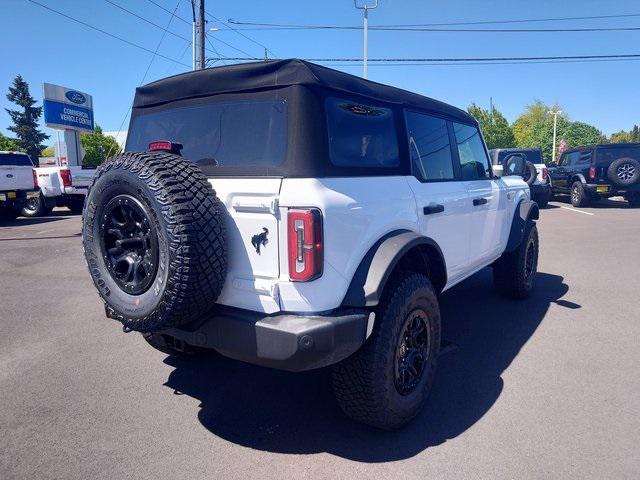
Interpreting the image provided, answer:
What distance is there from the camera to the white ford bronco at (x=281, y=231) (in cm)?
228

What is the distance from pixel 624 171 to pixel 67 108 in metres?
21.6

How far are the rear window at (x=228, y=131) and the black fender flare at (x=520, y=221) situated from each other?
10.7 feet

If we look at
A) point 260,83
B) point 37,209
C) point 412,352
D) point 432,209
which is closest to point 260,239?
point 260,83

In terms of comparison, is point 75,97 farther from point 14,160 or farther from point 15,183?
point 15,183

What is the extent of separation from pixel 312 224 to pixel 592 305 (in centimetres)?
437

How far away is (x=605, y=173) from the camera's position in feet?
47.1

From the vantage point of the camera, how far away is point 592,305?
5.23 metres

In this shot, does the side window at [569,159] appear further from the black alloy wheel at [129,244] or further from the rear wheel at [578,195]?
the black alloy wheel at [129,244]

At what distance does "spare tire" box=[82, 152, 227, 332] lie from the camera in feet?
7.31

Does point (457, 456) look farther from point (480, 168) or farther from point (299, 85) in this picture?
point (480, 168)

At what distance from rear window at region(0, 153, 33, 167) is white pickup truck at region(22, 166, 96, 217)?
1.18 ft

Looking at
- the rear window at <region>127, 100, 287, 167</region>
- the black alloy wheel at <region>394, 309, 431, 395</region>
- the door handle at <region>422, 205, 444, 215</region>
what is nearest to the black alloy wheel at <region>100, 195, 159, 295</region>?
the rear window at <region>127, 100, 287, 167</region>

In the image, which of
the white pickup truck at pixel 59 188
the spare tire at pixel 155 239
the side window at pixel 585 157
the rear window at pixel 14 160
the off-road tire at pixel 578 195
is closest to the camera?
the spare tire at pixel 155 239

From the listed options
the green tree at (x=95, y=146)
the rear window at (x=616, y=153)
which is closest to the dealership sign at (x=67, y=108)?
the rear window at (x=616, y=153)
